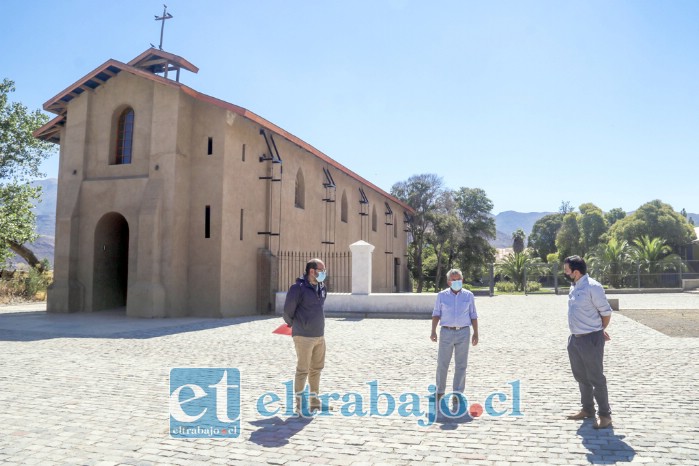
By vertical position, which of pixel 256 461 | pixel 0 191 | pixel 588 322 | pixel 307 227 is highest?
pixel 0 191

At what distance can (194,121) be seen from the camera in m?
17.9

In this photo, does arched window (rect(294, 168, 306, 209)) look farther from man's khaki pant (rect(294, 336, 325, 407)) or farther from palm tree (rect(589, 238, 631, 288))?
palm tree (rect(589, 238, 631, 288))

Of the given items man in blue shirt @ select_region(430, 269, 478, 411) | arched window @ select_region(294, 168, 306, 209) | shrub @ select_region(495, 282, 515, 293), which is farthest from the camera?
shrub @ select_region(495, 282, 515, 293)

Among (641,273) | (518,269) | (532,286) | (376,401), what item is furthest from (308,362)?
(641,273)

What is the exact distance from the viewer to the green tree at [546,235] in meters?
71.1

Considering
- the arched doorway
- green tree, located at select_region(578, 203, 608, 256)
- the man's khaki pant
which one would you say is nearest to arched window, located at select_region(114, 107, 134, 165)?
the arched doorway

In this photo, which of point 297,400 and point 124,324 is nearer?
point 297,400

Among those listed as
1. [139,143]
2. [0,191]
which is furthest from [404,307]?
[0,191]

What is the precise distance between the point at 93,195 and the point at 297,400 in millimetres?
14952

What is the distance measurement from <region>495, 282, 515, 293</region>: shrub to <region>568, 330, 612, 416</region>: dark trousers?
30.8 m

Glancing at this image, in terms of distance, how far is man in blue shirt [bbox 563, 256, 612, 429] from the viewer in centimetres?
517

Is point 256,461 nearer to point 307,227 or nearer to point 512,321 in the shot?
point 512,321

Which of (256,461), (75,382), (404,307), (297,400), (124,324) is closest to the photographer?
(256,461)

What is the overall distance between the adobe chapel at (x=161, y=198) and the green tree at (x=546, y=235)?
58097 millimetres
